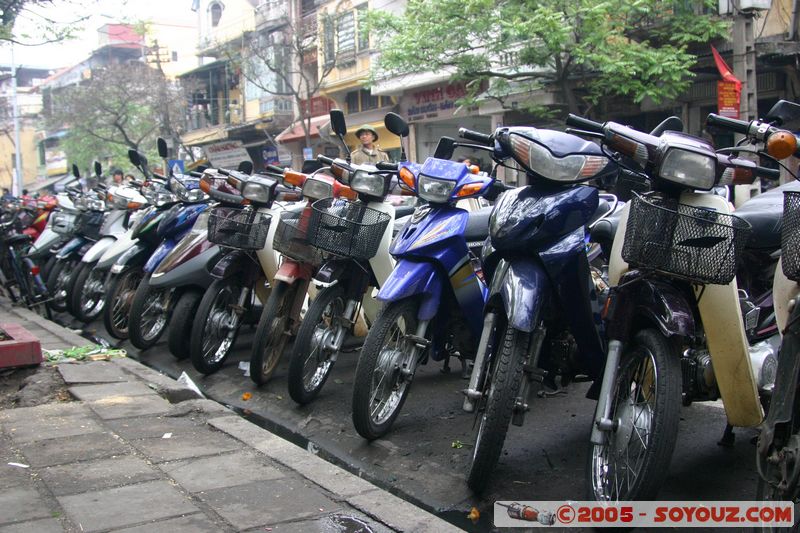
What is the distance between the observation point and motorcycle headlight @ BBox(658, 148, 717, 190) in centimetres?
282

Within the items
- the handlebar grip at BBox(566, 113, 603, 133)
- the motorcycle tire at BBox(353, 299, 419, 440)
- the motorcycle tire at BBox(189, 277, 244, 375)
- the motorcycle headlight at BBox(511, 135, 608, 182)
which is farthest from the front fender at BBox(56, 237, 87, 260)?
the handlebar grip at BBox(566, 113, 603, 133)

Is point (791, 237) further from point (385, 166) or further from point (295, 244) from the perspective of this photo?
point (295, 244)

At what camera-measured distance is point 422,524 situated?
9.89 feet

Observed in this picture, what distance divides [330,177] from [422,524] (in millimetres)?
2946

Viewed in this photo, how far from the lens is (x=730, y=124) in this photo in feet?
8.99

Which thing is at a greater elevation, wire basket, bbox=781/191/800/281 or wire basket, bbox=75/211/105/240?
wire basket, bbox=781/191/800/281

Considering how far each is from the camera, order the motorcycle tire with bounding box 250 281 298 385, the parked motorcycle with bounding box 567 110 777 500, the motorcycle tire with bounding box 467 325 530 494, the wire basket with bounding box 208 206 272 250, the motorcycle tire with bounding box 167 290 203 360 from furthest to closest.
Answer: the motorcycle tire with bounding box 167 290 203 360
the wire basket with bounding box 208 206 272 250
the motorcycle tire with bounding box 250 281 298 385
the motorcycle tire with bounding box 467 325 530 494
the parked motorcycle with bounding box 567 110 777 500

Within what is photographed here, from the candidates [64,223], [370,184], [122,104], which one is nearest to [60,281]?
[64,223]

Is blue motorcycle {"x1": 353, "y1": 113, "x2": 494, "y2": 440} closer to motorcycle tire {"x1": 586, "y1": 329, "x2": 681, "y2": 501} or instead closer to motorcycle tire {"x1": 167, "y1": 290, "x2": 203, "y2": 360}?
motorcycle tire {"x1": 586, "y1": 329, "x2": 681, "y2": 501}

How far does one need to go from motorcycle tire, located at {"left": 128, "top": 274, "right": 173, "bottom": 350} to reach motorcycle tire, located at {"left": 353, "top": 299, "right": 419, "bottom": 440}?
2902mm

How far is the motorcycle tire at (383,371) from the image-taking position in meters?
3.89

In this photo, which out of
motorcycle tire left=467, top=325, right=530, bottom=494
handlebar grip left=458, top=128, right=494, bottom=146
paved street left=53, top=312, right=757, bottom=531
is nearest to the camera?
motorcycle tire left=467, top=325, right=530, bottom=494

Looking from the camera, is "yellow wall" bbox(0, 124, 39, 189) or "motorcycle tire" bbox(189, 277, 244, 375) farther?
"yellow wall" bbox(0, 124, 39, 189)

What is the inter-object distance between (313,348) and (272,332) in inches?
21.4
